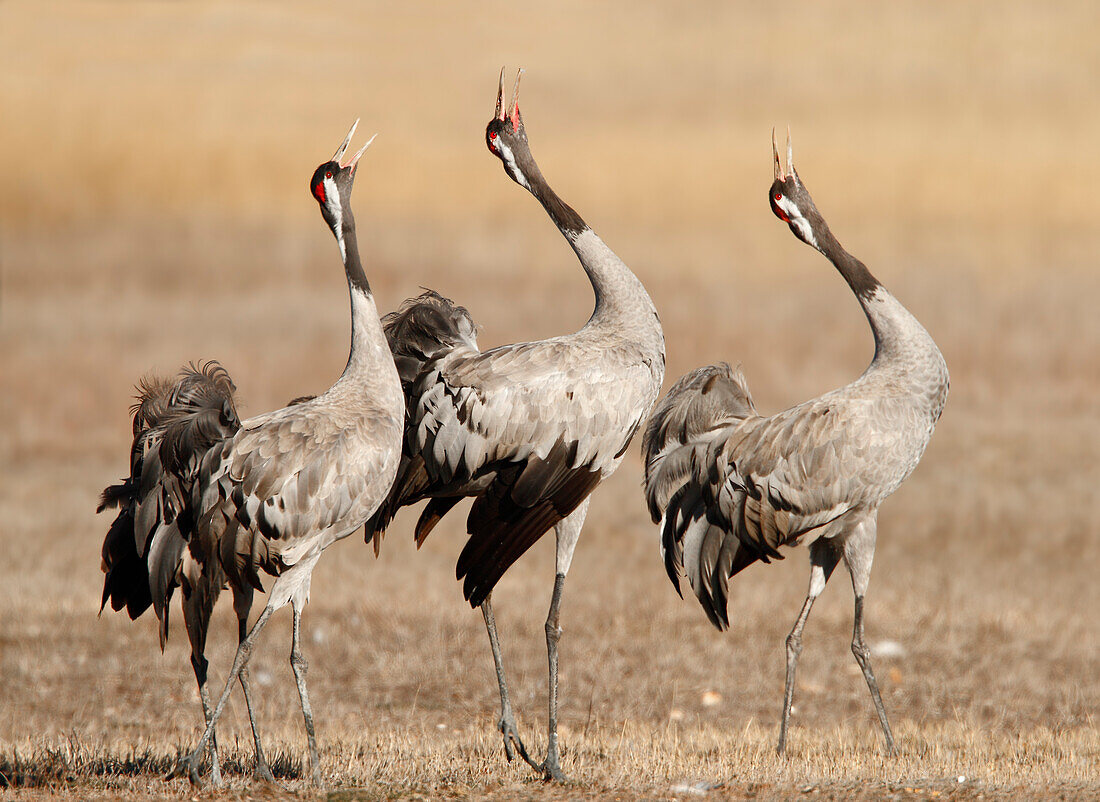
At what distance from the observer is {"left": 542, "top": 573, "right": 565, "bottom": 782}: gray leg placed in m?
5.81

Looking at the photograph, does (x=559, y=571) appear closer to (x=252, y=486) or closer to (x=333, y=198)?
(x=252, y=486)

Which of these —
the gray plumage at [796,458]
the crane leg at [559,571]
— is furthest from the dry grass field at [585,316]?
the gray plumage at [796,458]

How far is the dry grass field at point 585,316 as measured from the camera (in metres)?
7.14

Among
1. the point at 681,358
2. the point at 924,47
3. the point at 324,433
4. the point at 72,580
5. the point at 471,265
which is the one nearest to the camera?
the point at 324,433

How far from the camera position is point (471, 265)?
24516 millimetres

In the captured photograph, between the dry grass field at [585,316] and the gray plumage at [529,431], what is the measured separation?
3.48 feet

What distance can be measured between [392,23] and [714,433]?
1348 inches

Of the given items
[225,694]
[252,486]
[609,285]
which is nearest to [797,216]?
[609,285]

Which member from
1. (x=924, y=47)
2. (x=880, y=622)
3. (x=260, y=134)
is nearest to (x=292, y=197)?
(x=260, y=134)

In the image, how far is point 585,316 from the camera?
21.1 m

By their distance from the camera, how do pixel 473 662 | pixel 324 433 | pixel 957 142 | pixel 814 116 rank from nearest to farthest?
pixel 324 433
pixel 473 662
pixel 957 142
pixel 814 116

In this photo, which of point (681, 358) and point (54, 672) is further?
point (681, 358)

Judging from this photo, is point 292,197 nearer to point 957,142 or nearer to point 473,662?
point 957,142

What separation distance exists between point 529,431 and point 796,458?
4.48 feet
